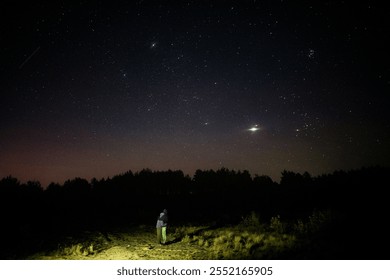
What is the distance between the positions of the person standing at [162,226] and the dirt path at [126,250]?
32 cm

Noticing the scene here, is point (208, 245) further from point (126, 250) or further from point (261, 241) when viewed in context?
point (126, 250)

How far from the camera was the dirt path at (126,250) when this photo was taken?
1031cm

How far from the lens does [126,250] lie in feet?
38.3

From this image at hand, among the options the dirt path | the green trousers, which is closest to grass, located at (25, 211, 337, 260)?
the dirt path

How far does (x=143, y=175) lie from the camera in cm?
9950

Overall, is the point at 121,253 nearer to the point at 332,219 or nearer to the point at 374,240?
the point at 374,240

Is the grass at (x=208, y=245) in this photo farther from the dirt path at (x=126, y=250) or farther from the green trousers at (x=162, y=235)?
the green trousers at (x=162, y=235)

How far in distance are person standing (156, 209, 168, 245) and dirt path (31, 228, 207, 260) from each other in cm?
32

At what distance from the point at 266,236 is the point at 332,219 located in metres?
3.95

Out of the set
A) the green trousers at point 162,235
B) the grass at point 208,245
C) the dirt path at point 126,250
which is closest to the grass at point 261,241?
the grass at point 208,245

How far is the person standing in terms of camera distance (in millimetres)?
12078
